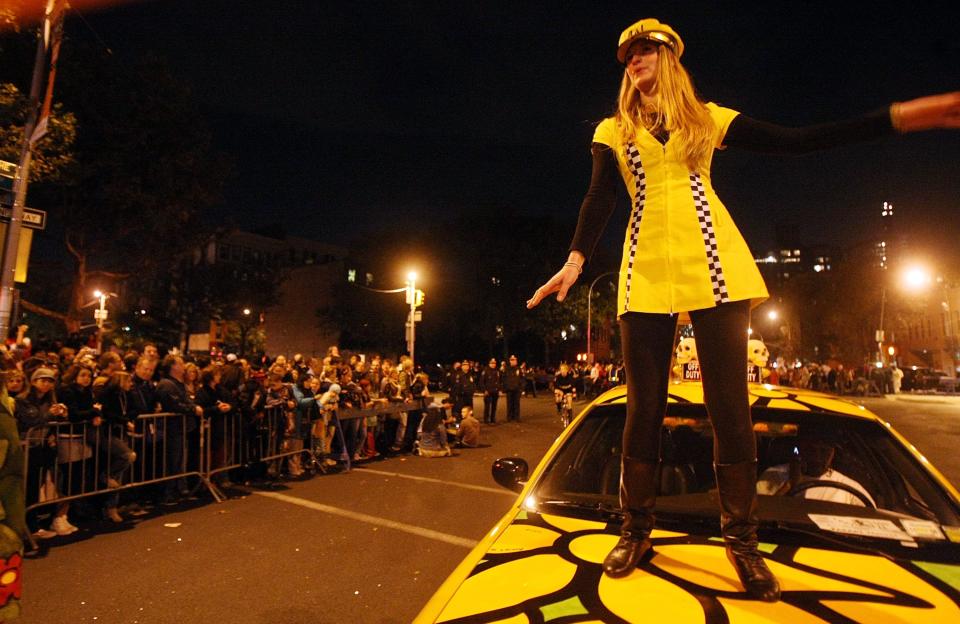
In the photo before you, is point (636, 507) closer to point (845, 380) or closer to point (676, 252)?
point (676, 252)

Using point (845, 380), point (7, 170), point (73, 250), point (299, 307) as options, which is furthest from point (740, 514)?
point (299, 307)

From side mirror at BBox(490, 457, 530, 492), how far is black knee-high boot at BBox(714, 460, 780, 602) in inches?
44.5

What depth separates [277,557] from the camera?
5.48 m

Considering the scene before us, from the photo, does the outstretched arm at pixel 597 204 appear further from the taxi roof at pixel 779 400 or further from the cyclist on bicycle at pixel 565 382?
the cyclist on bicycle at pixel 565 382

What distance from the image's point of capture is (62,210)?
1916 centimetres

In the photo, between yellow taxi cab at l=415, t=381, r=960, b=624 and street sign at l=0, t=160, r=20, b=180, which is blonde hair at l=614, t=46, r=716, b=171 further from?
street sign at l=0, t=160, r=20, b=180

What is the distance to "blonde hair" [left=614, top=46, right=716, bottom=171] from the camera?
1.92 metres

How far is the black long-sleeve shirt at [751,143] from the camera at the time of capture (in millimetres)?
1778

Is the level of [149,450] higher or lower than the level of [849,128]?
lower

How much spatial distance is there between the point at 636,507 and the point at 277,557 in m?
4.63

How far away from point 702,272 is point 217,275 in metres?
33.0

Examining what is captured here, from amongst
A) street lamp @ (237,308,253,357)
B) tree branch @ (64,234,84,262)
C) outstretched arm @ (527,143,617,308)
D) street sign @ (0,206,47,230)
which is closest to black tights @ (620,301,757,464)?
outstretched arm @ (527,143,617,308)

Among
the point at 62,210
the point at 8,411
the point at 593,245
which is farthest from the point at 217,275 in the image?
the point at 593,245

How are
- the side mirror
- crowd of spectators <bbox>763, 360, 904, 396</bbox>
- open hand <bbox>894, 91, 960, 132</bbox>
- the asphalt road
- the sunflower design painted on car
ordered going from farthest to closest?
crowd of spectators <bbox>763, 360, 904, 396</bbox> → the asphalt road → the side mirror → open hand <bbox>894, 91, 960, 132</bbox> → the sunflower design painted on car
